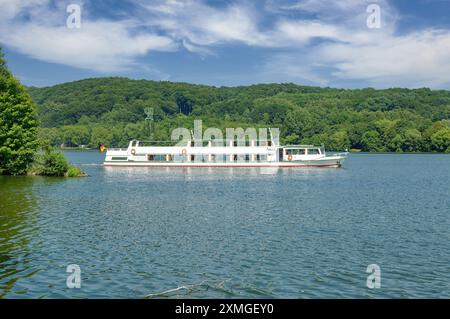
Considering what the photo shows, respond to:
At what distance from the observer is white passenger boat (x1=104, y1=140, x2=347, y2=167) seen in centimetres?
10438

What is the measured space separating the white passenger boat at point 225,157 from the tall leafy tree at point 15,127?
3478cm

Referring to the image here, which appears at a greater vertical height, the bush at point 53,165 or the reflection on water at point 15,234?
the bush at point 53,165

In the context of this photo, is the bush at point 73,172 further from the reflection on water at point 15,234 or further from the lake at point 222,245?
the lake at point 222,245

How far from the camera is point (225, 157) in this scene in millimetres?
110312

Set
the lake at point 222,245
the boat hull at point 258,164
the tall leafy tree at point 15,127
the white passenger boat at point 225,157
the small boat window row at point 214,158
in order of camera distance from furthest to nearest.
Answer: the small boat window row at point 214,158, the white passenger boat at point 225,157, the boat hull at point 258,164, the tall leafy tree at point 15,127, the lake at point 222,245

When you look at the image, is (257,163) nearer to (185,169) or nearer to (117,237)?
(185,169)

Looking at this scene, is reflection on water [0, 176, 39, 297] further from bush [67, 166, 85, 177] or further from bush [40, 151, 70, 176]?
bush [67, 166, 85, 177]

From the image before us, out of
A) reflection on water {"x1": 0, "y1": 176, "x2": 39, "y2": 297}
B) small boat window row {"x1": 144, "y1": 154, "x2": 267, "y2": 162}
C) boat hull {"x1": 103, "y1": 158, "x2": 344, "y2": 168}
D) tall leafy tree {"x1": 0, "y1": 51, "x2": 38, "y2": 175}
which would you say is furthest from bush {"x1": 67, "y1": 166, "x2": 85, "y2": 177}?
small boat window row {"x1": 144, "y1": 154, "x2": 267, "y2": 162}

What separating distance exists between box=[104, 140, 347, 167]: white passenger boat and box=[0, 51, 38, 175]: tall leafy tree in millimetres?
34785

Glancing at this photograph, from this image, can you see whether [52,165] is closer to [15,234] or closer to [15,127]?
[15,127]

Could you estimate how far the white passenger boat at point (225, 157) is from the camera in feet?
342

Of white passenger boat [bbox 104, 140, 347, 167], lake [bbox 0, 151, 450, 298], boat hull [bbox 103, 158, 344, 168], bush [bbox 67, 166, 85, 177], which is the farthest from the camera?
white passenger boat [bbox 104, 140, 347, 167]

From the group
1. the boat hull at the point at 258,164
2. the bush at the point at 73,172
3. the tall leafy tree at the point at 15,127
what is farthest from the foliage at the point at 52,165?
the boat hull at the point at 258,164

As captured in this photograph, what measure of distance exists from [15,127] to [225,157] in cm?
5100
